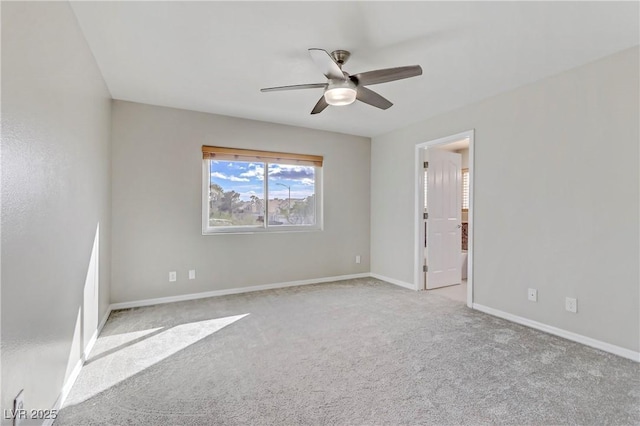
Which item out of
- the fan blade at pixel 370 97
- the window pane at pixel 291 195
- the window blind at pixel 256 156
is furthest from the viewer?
the window pane at pixel 291 195

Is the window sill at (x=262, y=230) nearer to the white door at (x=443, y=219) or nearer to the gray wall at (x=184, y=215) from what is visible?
the gray wall at (x=184, y=215)

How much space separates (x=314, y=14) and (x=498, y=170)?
248 centimetres

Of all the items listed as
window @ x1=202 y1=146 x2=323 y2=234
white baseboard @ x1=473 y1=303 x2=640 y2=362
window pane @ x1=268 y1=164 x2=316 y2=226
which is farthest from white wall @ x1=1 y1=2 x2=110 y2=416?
white baseboard @ x1=473 y1=303 x2=640 y2=362

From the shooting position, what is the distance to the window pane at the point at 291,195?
457 centimetres

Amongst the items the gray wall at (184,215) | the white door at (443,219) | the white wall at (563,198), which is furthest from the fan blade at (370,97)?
the gray wall at (184,215)

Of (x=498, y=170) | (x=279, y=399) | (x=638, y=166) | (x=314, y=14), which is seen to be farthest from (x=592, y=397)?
(x=314, y=14)

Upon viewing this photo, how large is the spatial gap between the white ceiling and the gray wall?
592mm

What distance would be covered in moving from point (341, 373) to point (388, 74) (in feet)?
6.89

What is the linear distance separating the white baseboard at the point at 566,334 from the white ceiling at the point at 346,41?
2.27 m

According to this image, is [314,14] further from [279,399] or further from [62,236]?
[279,399]

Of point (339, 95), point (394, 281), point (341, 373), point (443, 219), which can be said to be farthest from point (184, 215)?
point (443, 219)

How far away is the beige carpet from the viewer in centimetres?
174

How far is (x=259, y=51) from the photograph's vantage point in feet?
8.08

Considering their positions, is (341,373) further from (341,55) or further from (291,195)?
(291,195)
